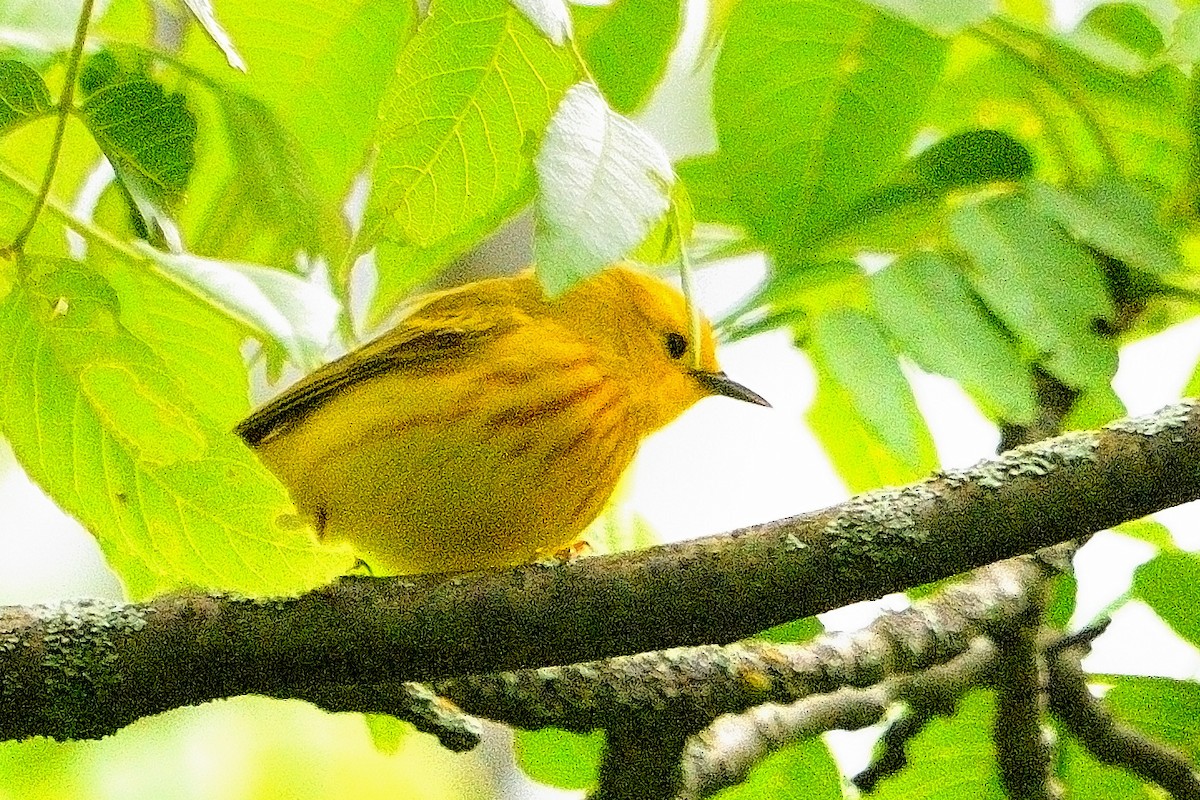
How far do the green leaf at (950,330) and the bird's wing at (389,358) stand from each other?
50 cm

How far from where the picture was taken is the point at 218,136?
55.2 inches

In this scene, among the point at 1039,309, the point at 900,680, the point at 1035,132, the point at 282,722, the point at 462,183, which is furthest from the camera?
the point at 282,722

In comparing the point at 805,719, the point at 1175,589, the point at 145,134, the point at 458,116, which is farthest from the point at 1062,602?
the point at 145,134

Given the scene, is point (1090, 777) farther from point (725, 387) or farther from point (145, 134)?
point (145, 134)

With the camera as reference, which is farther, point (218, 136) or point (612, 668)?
point (218, 136)

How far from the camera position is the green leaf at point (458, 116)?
34.3 inches

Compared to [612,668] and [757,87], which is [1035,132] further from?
[612,668]

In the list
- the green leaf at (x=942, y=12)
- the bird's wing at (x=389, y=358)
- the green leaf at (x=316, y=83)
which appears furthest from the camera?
the bird's wing at (x=389, y=358)

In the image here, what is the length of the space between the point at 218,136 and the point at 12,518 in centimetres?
200

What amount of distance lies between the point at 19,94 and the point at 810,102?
709 mm

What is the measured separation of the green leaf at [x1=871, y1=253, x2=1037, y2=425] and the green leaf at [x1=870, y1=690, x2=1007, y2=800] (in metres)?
0.36

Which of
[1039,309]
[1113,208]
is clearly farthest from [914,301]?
[1113,208]

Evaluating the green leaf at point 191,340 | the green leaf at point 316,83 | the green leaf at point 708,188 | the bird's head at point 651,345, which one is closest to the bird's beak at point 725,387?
the bird's head at point 651,345

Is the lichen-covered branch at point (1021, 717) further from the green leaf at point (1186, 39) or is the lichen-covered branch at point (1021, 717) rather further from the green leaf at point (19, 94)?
the green leaf at point (19, 94)
